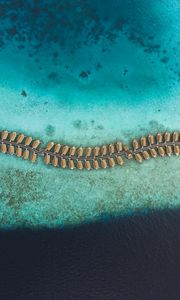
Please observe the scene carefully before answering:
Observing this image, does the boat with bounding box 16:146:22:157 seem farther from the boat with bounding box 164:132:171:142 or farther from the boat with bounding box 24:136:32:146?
the boat with bounding box 164:132:171:142

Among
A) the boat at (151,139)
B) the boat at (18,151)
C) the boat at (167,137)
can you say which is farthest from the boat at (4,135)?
the boat at (167,137)

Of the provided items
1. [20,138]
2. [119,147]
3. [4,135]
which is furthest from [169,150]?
[4,135]

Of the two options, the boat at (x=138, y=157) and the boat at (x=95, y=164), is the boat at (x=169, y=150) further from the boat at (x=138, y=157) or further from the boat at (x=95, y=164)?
the boat at (x=95, y=164)

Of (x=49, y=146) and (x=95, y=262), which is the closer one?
Answer: (x=95, y=262)

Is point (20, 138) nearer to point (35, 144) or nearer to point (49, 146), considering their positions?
point (35, 144)

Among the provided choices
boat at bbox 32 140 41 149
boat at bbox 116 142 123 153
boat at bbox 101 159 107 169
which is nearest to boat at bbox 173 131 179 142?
boat at bbox 116 142 123 153
